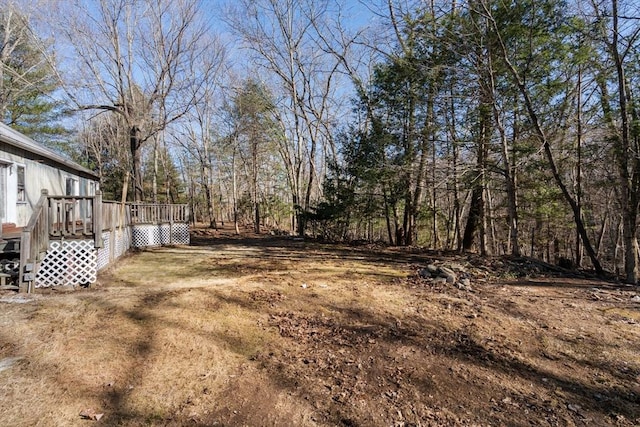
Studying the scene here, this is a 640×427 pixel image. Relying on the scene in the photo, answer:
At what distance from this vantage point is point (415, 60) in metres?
10.5

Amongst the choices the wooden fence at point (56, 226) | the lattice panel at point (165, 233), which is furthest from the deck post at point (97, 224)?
the lattice panel at point (165, 233)

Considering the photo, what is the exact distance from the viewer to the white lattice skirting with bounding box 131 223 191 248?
1154cm

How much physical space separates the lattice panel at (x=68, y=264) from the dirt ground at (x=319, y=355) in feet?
1.08

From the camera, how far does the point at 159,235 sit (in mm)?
12359

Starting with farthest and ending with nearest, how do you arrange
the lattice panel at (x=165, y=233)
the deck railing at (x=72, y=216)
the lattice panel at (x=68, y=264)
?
the lattice panel at (x=165, y=233) → the deck railing at (x=72, y=216) → the lattice panel at (x=68, y=264)

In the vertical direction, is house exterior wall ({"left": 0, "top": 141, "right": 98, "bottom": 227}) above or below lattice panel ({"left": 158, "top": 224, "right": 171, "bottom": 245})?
above

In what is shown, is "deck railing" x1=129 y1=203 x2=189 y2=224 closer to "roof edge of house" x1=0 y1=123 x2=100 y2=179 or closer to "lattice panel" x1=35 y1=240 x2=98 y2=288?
"roof edge of house" x1=0 y1=123 x2=100 y2=179

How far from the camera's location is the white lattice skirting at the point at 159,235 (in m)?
11.5

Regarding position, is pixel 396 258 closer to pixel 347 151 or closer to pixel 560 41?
pixel 347 151

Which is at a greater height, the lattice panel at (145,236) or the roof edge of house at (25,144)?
the roof edge of house at (25,144)

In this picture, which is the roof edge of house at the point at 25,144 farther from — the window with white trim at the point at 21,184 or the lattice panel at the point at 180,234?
the lattice panel at the point at 180,234

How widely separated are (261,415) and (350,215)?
40.9 feet

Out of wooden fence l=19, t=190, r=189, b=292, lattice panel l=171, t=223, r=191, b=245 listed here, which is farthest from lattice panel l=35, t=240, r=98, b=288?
lattice panel l=171, t=223, r=191, b=245

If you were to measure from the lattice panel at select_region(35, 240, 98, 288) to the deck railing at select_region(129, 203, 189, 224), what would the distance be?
17.9 ft
